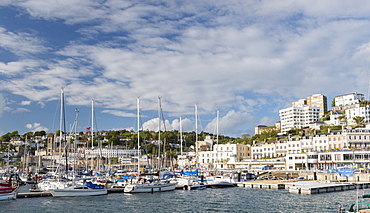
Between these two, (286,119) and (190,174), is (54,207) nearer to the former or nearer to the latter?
(190,174)

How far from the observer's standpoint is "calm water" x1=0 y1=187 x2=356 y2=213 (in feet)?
136

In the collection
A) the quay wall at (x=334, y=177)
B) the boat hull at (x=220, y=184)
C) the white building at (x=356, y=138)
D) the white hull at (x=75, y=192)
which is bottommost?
the boat hull at (x=220, y=184)

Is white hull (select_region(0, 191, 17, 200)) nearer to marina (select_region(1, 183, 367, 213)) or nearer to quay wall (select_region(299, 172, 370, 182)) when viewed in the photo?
marina (select_region(1, 183, 367, 213))

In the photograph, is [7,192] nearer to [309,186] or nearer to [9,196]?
[9,196]

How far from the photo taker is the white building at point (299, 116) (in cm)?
18375

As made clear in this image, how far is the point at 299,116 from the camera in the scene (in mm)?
185375

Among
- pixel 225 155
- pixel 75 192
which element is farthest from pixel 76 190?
pixel 225 155

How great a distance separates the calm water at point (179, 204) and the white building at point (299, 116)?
13569cm

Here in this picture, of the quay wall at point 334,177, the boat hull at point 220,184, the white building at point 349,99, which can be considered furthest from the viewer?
the white building at point 349,99

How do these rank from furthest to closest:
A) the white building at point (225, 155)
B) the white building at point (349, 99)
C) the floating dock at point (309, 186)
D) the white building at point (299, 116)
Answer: the white building at point (349, 99)
the white building at point (299, 116)
the white building at point (225, 155)
the floating dock at point (309, 186)

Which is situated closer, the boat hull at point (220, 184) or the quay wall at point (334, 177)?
the boat hull at point (220, 184)

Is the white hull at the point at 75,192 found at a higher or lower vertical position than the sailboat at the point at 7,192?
lower

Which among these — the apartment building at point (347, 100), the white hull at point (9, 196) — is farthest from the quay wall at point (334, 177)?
the apartment building at point (347, 100)

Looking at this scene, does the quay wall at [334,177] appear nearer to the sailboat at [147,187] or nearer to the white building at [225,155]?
the white building at [225,155]
